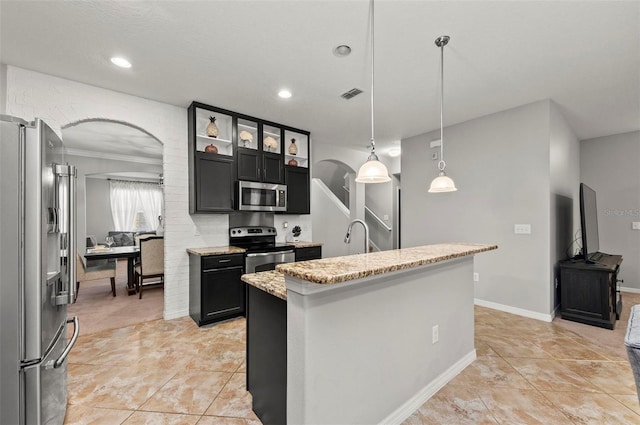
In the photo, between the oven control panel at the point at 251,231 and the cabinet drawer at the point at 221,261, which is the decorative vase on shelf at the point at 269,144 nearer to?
the oven control panel at the point at 251,231

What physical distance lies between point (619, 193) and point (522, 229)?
2921 mm

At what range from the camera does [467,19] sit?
1.96 metres

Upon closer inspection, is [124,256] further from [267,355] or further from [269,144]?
[267,355]

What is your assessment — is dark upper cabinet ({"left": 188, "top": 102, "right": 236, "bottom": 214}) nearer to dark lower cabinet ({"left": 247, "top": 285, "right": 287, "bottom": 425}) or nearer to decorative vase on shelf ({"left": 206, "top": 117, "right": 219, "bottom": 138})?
decorative vase on shelf ({"left": 206, "top": 117, "right": 219, "bottom": 138})

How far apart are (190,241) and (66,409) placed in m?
2.01

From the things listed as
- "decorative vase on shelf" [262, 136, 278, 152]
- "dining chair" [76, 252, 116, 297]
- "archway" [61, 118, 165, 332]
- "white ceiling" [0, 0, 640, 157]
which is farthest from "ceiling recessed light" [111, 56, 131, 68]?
"dining chair" [76, 252, 116, 297]

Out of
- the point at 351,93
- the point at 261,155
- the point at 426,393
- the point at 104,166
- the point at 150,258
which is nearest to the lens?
the point at 426,393

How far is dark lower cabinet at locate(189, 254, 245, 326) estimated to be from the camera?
10.3ft

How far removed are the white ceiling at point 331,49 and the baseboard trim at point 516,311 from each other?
2636 mm

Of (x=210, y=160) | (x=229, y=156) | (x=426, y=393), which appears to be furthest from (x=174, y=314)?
(x=426, y=393)

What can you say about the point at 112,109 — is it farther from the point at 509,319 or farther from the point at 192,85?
the point at 509,319

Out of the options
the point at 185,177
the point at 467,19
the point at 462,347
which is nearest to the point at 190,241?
the point at 185,177

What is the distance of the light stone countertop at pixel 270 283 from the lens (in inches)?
55.4

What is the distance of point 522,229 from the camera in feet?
11.5
